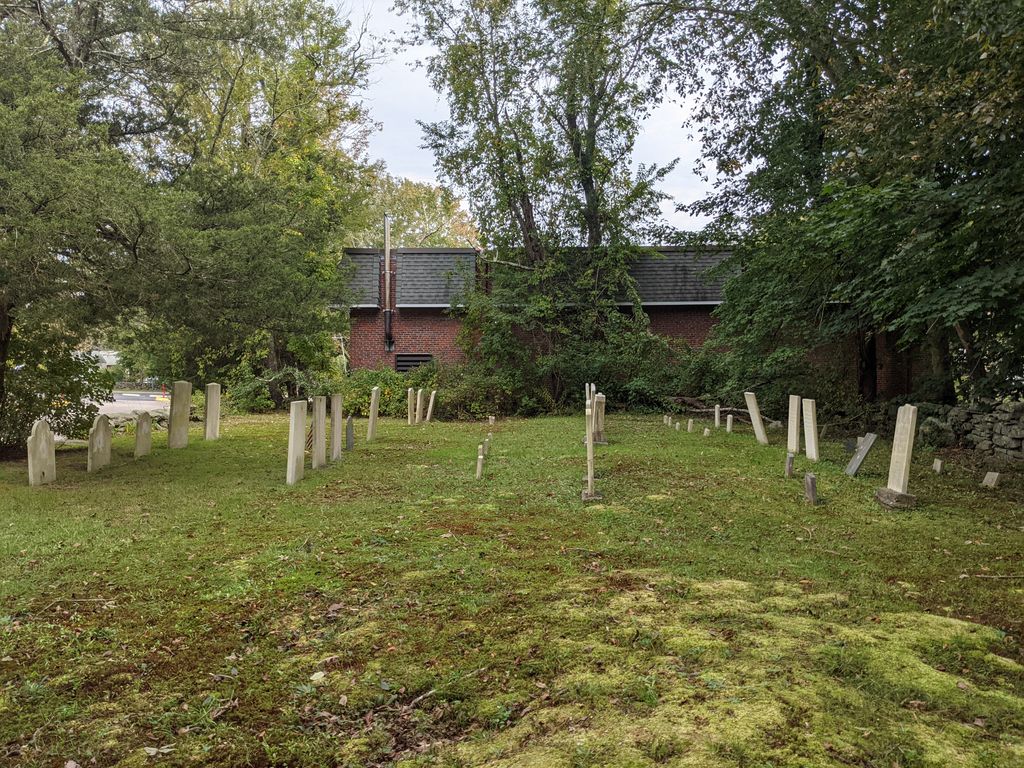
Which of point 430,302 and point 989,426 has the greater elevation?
point 430,302

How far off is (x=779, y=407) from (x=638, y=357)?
556 centimetres

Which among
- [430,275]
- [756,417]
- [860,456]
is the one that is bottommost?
[860,456]

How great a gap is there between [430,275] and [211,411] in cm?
1398

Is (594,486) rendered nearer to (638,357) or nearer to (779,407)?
(779,407)

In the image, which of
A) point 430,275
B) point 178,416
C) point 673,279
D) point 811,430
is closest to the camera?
point 811,430

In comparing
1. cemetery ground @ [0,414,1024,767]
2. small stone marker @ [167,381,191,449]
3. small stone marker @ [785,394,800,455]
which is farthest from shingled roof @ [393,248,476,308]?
cemetery ground @ [0,414,1024,767]

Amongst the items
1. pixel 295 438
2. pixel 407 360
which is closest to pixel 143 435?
pixel 295 438

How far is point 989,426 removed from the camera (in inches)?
570

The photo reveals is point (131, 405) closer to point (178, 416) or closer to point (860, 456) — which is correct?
point (178, 416)

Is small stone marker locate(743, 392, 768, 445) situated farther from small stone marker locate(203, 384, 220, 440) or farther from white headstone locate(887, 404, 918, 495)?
small stone marker locate(203, 384, 220, 440)

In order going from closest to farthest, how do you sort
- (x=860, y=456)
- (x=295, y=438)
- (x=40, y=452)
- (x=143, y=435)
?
(x=40, y=452) → (x=295, y=438) → (x=860, y=456) → (x=143, y=435)

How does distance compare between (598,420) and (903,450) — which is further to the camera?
(598,420)

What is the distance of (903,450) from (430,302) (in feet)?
67.5

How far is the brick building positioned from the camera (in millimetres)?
27656
